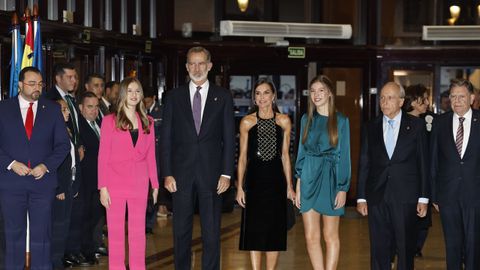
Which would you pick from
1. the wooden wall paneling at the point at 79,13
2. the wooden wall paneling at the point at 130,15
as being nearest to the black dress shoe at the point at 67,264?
the wooden wall paneling at the point at 79,13

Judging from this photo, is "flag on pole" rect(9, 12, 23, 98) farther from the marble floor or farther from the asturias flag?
the marble floor

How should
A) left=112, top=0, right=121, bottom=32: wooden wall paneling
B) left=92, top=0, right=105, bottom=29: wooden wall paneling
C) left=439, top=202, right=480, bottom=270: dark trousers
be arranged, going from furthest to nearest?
left=112, top=0, right=121, bottom=32: wooden wall paneling → left=92, top=0, right=105, bottom=29: wooden wall paneling → left=439, top=202, right=480, bottom=270: dark trousers

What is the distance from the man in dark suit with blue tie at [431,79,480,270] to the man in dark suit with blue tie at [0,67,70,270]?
107 inches

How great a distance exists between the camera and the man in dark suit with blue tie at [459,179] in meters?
6.78

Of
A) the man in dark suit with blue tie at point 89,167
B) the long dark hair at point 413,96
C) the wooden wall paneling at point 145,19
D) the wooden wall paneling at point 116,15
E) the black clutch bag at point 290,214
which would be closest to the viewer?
the black clutch bag at point 290,214

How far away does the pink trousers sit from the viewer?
22.2ft

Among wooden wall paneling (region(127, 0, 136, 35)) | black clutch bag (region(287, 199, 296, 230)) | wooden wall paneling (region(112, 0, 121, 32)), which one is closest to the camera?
black clutch bag (region(287, 199, 296, 230))

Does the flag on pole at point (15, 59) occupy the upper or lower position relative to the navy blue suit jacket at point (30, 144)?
upper

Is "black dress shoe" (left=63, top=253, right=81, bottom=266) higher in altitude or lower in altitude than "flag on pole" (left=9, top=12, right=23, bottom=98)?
lower

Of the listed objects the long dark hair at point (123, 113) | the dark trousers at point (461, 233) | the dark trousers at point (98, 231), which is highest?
the long dark hair at point (123, 113)

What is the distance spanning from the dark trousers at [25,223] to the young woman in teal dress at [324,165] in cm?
186

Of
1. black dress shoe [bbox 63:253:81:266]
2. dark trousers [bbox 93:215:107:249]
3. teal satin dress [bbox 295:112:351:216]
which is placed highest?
teal satin dress [bbox 295:112:351:216]

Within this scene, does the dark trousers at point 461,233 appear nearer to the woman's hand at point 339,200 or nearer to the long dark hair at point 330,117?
the woman's hand at point 339,200

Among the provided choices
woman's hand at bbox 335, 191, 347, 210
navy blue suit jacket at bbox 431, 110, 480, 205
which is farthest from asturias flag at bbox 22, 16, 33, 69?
navy blue suit jacket at bbox 431, 110, 480, 205
